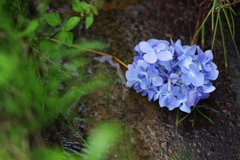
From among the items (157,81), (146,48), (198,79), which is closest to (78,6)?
(146,48)

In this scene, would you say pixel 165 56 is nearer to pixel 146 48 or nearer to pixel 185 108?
pixel 146 48

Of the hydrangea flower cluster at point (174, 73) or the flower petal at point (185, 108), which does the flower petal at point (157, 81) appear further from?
the flower petal at point (185, 108)

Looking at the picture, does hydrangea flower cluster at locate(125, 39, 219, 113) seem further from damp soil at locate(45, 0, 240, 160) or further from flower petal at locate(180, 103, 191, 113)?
damp soil at locate(45, 0, 240, 160)

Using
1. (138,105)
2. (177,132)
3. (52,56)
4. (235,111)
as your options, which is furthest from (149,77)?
(52,56)

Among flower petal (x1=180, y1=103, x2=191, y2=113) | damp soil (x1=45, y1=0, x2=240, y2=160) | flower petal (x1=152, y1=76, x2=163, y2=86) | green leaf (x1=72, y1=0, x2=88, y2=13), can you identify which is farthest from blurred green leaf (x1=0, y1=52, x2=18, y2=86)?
flower petal (x1=180, y1=103, x2=191, y2=113)

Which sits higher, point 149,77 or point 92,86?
point 149,77

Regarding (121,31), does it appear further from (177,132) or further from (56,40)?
(177,132)
